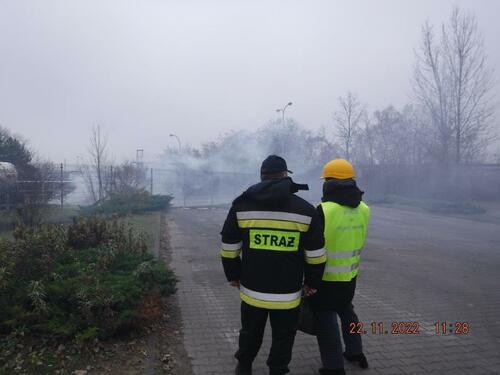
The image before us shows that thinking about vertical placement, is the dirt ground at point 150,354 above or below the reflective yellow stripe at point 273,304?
below

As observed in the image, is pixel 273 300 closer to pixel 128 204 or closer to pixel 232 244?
pixel 232 244

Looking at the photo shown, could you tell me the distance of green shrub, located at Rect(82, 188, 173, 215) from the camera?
16.3 meters

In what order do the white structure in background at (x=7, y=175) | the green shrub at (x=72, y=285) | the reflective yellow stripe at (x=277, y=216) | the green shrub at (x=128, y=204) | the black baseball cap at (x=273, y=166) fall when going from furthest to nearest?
the green shrub at (x=128, y=204), the white structure in background at (x=7, y=175), the green shrub at (x=72, y=285), the black baseball cap at (x=273, y=166), the reflective yellow stripe at (x=277, y=216)

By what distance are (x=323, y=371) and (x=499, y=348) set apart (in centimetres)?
221

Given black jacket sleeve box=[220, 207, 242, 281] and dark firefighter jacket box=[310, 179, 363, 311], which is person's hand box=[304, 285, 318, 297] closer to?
dark firefighter jacket box=[310, 179, 363, 311]

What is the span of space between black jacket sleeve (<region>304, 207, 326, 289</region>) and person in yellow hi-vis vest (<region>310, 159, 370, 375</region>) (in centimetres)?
31

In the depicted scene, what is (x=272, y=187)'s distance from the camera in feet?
9.73

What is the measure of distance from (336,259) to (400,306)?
2812 millimetres

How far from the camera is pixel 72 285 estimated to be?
176 inches

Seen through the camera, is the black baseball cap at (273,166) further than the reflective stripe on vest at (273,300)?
Yes

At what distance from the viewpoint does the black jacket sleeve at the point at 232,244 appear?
310 centimetres

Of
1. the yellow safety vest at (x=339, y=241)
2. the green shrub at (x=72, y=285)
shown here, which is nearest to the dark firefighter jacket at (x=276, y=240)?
the yellow safety vest at (x=339, y=241)

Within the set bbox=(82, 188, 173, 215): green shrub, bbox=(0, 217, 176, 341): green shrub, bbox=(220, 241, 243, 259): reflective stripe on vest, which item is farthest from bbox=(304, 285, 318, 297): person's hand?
bbox=(82, 188, 173, 215): green shrub

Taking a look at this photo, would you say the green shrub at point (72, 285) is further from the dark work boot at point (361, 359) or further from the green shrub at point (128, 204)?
the green shrub at point (128, 204)
